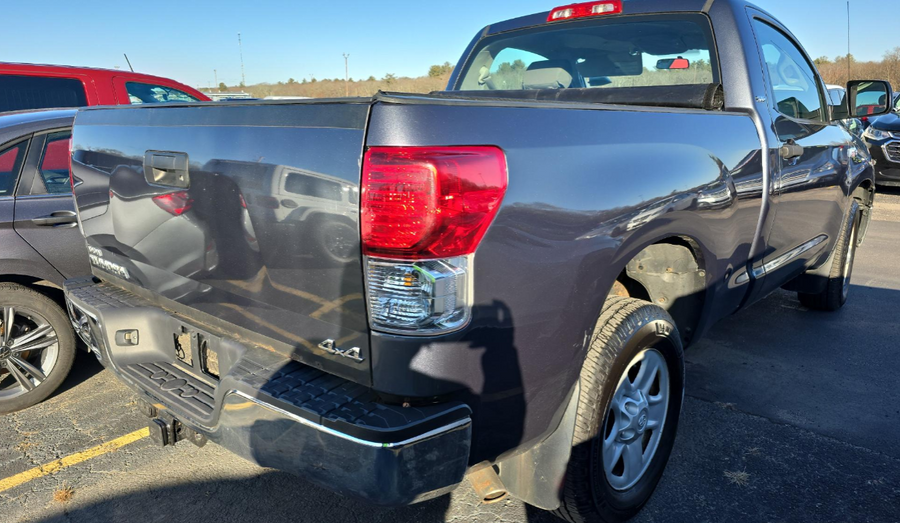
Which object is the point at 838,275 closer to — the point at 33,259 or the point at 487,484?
the point at 487,484

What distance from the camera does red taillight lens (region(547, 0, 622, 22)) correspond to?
3.65 meters

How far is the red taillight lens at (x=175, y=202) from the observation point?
211 centimetres

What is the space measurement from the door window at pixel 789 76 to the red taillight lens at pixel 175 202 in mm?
2942

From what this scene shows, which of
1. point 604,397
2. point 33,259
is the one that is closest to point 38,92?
point 33,259

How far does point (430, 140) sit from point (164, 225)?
1.18 meters

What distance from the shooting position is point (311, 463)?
5.70 feet

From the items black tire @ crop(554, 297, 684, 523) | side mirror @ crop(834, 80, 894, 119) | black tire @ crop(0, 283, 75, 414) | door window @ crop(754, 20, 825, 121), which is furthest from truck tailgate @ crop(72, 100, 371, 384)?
side mirror @ crop(834, 80, 894, 119)

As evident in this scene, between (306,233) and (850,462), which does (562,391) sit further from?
(850,462)

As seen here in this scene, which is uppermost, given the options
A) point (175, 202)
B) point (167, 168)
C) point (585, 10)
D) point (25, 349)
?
point (585, 10)

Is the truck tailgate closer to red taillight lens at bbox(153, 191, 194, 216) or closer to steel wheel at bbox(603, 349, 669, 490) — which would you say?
red taillight lens at bbox(153, 191, 194, 216)

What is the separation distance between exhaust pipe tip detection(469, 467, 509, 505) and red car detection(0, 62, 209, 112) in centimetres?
499

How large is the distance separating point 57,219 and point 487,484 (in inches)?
112

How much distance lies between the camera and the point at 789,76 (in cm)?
382

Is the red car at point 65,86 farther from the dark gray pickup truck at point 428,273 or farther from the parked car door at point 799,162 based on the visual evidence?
the parked car door at point 799,162
